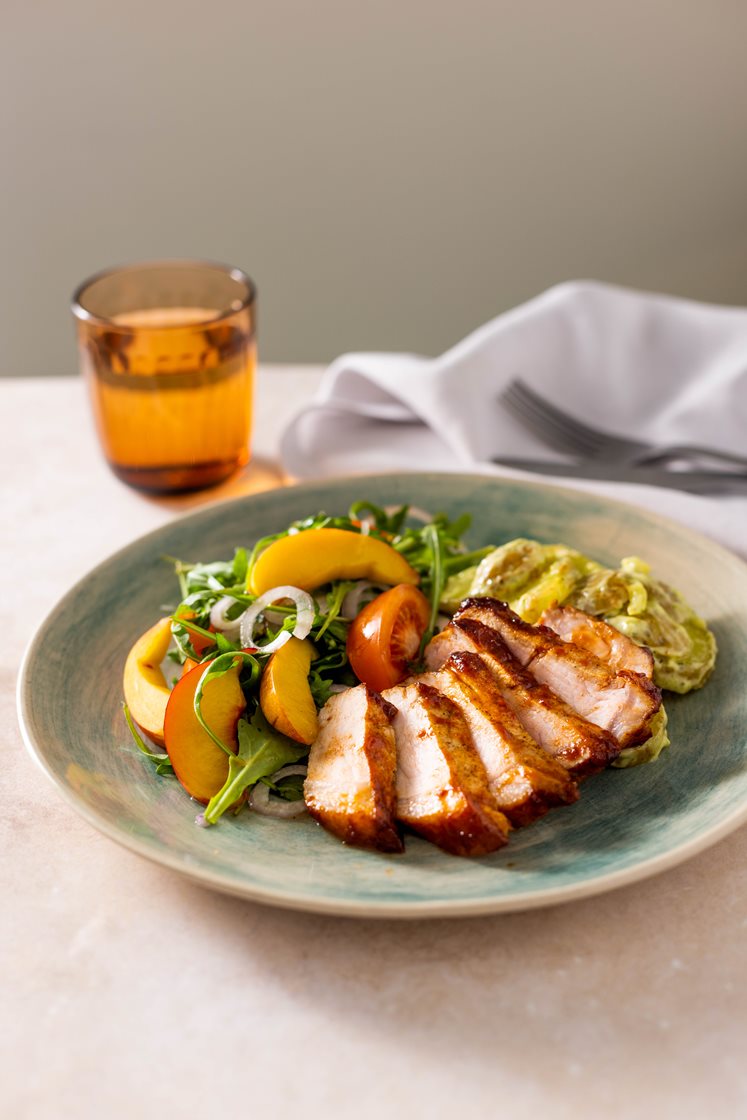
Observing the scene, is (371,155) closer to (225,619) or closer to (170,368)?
(170,368)

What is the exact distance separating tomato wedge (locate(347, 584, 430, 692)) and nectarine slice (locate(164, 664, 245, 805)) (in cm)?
31

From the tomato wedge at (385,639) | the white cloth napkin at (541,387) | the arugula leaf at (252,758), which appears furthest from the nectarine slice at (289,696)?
the white cloth napkin at (541,387)

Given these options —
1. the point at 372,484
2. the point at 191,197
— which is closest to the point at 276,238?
the point at 191,197

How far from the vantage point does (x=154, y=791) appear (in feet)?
7.15

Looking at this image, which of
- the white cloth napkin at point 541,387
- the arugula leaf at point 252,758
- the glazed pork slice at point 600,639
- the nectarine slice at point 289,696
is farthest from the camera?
the white cloth napkin at point 541,387

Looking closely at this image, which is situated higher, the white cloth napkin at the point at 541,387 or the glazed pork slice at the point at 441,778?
the glazed pork slice at the point at 441,778

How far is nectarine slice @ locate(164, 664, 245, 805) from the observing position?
7.08 feet

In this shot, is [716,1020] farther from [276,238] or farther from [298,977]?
[276,238]

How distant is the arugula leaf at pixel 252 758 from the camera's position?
6.88 feet

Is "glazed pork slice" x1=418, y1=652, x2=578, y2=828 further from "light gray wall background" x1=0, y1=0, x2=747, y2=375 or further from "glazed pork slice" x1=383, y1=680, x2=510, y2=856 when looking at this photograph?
"light gray wall background" x1=0, y1=0, x2=747, y2=375

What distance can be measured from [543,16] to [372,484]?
11.1 feet

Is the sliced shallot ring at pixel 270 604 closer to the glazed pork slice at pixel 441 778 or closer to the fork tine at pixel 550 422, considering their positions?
the glazed pork slice at pixel 441 778

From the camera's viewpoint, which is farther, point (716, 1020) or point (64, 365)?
point (64, 365)

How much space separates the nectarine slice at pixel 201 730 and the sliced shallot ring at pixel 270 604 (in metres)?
0.16
